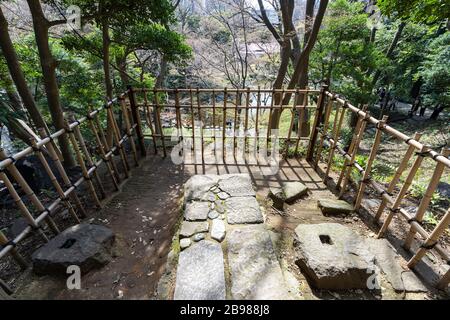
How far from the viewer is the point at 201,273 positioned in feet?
Answer: 7.34

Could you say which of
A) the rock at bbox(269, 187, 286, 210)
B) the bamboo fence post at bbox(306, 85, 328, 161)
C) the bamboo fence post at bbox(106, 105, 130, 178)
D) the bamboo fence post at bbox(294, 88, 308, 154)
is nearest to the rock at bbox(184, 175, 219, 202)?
the rock at bbox(269, 187, 286, 210)

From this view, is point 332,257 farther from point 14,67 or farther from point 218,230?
point 14,67

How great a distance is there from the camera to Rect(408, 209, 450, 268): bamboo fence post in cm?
210

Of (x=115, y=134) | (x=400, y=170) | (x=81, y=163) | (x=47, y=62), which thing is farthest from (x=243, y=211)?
(x=47, y=62)

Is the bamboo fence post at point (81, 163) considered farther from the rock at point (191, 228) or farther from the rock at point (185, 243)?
the rock at point (185, 243)

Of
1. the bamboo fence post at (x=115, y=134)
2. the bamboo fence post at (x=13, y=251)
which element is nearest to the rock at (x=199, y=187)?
the bamboo fence post at (x=115, y=134)

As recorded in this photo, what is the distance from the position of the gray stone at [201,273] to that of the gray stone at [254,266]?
0.39 feet

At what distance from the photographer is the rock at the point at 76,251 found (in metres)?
2.42

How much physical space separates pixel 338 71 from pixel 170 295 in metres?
9.99

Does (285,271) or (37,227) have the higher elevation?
(37,227)

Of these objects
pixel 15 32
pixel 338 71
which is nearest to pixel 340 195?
pixel 338 71

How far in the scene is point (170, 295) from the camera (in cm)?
215

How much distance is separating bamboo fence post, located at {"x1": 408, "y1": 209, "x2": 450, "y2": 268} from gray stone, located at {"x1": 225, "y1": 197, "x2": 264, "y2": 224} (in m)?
1.55
